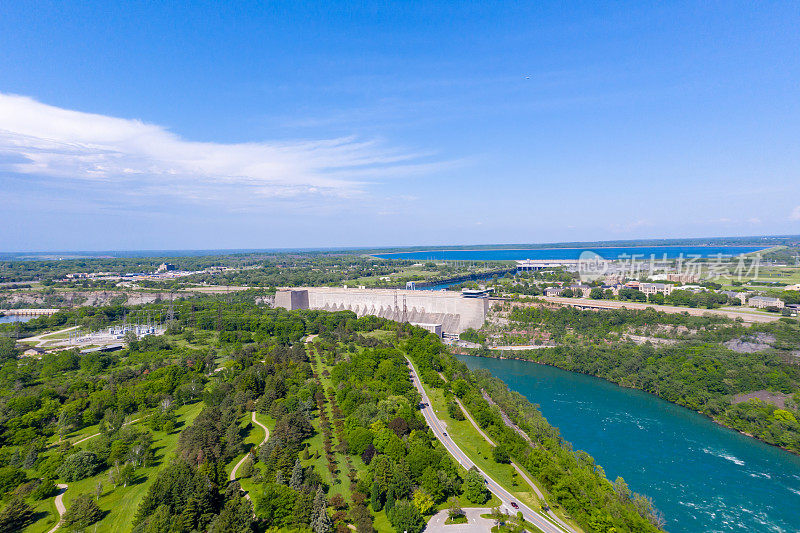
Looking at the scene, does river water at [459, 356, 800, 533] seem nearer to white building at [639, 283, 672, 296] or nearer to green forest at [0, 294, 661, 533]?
green forest at [0, 294, 661, 533]

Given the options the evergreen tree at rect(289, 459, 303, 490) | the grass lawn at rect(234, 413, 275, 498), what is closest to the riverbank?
the grass lawn at rect(234, 413, 275, 498)

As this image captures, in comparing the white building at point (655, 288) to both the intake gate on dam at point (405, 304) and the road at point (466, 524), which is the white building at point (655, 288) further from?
the road at point (466, 524)

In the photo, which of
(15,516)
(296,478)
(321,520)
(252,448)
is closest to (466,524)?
(321,520)

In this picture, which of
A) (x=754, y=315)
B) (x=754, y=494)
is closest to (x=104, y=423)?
(x=754, y=494)

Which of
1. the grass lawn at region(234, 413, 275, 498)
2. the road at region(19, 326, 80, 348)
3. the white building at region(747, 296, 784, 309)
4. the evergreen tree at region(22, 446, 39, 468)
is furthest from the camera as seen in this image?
the white building at region(747, 296, 784, 309)

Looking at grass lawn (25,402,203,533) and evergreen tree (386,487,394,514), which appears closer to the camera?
grass lawn (25,402,203,533)

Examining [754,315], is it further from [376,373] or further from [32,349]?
[32,349]

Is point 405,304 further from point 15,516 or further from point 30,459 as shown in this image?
point 15,516

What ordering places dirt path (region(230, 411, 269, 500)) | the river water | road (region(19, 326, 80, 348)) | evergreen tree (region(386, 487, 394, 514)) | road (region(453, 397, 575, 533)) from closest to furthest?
road (region(453, 397, 575, 533)) → evergreen tree (region(386, 487, 394, 514)) → dirt path (region(230, 411, 269, 500)) → the river water → road (region(19, 326, 80, 348))
